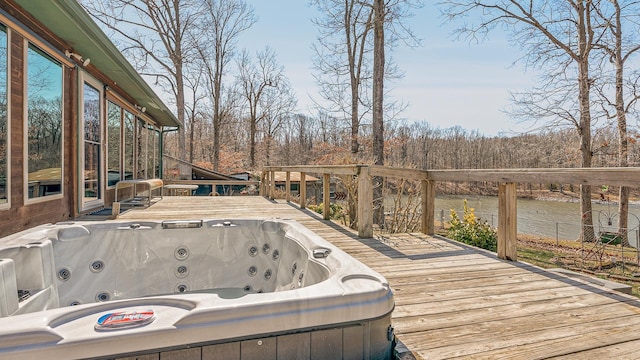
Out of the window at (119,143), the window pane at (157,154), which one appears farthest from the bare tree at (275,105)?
the window at (119,143)

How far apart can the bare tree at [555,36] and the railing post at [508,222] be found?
701cm

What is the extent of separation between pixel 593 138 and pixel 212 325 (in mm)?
11534

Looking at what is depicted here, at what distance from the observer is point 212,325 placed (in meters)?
1.20

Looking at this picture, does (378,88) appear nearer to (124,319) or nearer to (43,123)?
(43,123)

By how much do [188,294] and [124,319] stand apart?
48cm

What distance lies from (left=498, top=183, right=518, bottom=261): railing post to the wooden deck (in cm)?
14

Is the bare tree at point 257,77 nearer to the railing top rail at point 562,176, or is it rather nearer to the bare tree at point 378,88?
the bare tree at point 378,88

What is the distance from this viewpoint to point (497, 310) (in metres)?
2.04

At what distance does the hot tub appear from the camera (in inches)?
44.3

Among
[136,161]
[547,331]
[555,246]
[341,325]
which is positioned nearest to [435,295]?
[547,331]

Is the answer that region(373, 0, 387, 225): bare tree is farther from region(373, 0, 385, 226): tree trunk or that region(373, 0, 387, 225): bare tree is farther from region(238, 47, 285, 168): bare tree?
region(238, 47, 285, 168): bare tree

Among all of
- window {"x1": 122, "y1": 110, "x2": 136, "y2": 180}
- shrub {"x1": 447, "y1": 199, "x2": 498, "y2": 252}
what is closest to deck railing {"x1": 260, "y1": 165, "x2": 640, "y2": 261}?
shrub {"x1": 447, "y1": 199, "x2": 498, "y2": 252}

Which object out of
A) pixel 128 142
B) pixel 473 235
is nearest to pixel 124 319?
pixel 473 235

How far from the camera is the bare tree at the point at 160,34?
42.8 ft
